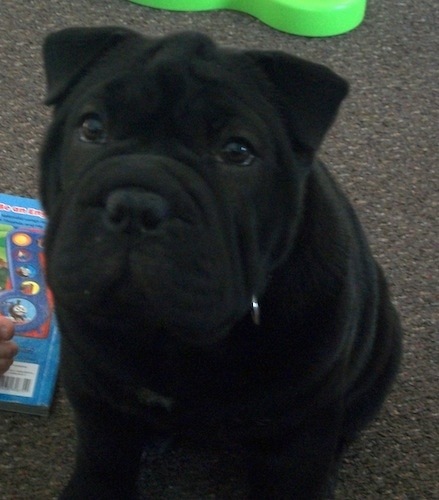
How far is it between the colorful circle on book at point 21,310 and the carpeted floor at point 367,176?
124mm

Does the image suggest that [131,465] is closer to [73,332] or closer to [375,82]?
[73,332]

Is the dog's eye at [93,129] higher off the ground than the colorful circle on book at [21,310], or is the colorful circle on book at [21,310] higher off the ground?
the dog's eye at [93,129]

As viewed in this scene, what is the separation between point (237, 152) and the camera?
0.82 metres

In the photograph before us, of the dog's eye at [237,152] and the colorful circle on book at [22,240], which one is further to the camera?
the colorful circle on book at [22,240]

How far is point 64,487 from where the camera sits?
3.83ft

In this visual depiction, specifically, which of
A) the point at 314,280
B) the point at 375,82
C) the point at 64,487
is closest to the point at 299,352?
the point at 314,280

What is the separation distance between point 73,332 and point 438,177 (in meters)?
0.95

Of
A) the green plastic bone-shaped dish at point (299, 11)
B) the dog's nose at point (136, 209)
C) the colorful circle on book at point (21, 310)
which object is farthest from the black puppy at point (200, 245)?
the green plastic bone-shaped dish at point (299, 11)

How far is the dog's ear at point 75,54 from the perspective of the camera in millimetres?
877

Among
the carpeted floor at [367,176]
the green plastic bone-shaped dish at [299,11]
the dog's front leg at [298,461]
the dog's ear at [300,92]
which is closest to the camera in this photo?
the dog's ear at [300,92]

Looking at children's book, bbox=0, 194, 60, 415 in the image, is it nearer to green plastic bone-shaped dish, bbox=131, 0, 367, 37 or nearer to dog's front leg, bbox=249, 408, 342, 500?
dog's front leg, bbox=249, 408, 342, 500

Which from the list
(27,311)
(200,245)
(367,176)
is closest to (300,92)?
(200,245)

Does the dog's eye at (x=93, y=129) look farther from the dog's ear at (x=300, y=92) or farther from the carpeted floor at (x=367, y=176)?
the carpeted floor at (x=367, y=176)

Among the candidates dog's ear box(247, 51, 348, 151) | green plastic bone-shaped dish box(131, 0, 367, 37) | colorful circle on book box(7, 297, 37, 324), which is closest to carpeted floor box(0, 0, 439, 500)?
green plastic bone-shaped dish box(131, 0, 367, 37)
